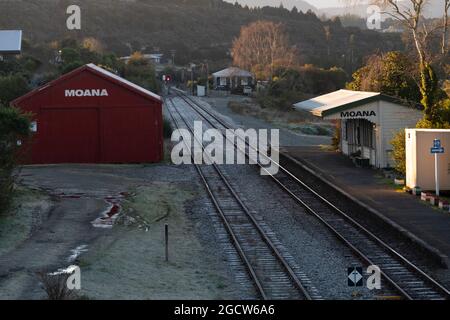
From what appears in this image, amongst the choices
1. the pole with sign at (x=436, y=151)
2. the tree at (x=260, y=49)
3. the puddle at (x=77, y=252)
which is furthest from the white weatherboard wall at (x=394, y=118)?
the tree at (x=260, y=49)

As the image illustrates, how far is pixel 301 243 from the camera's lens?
1767 centimetres

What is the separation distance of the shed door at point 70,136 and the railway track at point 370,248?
29.6ft

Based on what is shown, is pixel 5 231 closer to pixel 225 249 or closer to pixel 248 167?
pixel 225 249

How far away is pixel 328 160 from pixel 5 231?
1812 cm

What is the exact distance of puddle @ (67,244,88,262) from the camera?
51.5ft

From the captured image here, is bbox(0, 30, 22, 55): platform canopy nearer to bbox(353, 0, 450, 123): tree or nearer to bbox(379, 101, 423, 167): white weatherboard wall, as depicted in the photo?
bbox(353, 0, 450, 123): tree

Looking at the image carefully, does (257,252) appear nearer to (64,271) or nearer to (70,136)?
(64,271)

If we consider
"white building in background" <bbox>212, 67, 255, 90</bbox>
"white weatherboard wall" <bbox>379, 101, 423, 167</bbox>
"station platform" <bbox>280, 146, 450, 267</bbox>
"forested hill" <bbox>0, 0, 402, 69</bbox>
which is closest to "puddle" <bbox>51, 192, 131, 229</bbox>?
"station platform" <bbox>280, 146, 450, 267</bbox>

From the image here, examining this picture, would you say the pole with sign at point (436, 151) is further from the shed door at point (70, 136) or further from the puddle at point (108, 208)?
the shed door at point (70, 136)

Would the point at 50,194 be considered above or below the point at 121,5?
below

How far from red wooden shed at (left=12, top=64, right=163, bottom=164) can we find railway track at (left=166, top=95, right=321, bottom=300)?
6.60 m

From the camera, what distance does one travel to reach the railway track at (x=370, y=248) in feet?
44.1

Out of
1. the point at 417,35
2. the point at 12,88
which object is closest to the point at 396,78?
the point at 417,35
